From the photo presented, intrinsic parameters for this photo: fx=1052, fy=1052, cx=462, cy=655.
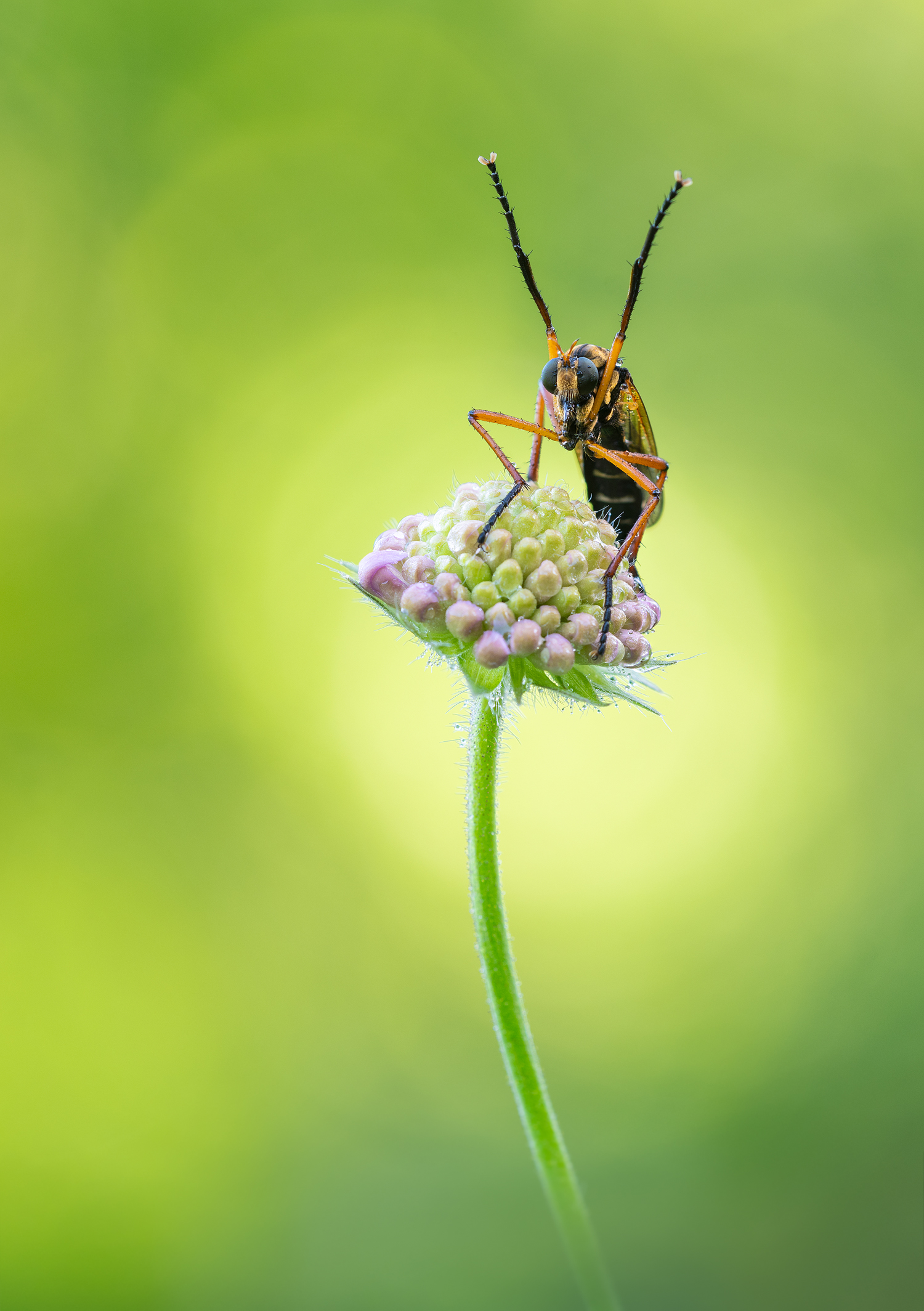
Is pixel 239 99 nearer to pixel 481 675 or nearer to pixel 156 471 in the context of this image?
pixel 156 471

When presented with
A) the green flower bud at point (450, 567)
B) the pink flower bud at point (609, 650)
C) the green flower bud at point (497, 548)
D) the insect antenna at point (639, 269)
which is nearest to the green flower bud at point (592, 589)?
the pink flower bud at point (609, 650)

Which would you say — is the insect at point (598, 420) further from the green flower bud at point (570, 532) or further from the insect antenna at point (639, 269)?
the green flower bud at point (570, 532)

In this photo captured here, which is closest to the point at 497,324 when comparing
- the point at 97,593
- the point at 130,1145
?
the point at 97,593

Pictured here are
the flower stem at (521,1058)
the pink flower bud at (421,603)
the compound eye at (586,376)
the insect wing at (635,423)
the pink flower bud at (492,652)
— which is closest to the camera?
Answer: the flower stem at (521,1058)

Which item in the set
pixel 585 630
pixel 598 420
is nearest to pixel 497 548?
pixel 585 630

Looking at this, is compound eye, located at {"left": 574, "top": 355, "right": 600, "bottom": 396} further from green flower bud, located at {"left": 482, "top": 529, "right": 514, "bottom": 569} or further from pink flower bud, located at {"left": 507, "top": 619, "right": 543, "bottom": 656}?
pink flower bud, located at {"left": 507, "top": 619, "right": 543, "bottom": 656}

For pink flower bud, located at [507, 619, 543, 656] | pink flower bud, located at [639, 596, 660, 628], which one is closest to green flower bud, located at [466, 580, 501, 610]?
pink flower bud, located at [507, 619, 543, 656]
